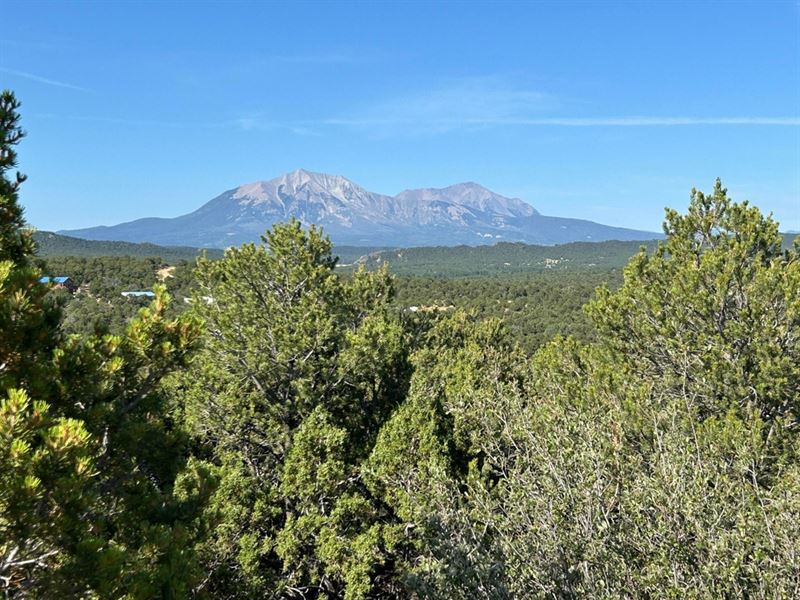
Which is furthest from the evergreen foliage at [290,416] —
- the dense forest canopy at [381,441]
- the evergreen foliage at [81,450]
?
the evergreen foliage at [81,450]

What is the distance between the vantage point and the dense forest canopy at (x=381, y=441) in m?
4.54

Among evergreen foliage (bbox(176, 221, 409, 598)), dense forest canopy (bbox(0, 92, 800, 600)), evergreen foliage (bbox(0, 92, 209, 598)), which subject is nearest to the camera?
evergreen foliage (bbox(0, 92, 209, 598))

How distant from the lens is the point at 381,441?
11.5 metres

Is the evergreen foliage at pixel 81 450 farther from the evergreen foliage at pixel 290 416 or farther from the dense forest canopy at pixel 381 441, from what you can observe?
the evergreen foliage at pixel 290 416

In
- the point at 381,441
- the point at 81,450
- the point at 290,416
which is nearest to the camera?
the point at 81,450

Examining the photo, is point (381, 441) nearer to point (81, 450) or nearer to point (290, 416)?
point (290, 416)

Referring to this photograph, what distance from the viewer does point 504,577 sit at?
6281 mm

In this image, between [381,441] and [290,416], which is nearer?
[381,441]

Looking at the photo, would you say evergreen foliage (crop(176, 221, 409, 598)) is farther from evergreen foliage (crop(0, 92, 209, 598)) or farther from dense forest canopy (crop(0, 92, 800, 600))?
evergreen foliage (crop(0, 92, 209, 598))

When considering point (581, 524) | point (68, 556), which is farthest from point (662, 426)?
point (68, 556)

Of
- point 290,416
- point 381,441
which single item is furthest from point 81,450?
point 290,416

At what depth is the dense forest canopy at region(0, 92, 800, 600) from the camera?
454cm

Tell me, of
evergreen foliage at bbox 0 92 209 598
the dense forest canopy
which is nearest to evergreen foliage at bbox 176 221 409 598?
the dense forest canopy

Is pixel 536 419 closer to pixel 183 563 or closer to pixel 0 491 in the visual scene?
pixel 183 563
